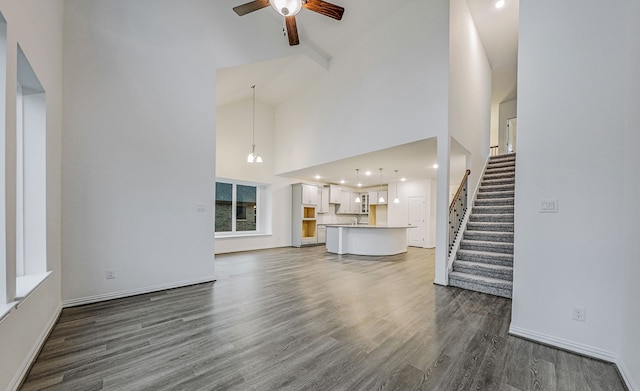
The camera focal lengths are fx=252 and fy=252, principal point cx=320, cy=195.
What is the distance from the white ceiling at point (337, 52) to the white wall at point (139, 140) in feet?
2.47

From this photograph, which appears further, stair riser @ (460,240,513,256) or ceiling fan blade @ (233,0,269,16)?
stair riser @ (460,240,513,256)

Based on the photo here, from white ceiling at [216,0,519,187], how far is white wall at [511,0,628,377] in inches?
87.9

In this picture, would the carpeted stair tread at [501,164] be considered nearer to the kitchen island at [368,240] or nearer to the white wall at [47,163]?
the kitchen island at [368,240]

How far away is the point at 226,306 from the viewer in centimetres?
314

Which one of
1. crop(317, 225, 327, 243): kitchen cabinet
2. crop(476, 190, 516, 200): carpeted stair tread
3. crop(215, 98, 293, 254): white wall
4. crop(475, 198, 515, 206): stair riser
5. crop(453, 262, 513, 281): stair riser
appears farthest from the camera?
crop(317, 225, 327, 243): kitchen cabinet

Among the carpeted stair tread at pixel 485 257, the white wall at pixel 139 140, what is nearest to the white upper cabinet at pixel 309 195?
the white wall at pixel 139 140

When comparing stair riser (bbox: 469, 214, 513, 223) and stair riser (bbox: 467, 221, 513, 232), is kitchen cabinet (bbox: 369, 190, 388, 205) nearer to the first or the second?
stair riser (bbox: 469, 214, 513, 223)

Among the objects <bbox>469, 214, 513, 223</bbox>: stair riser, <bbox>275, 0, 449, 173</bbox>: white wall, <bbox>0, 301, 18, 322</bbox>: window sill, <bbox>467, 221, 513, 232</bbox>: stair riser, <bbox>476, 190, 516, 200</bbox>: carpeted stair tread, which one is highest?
<bbox>275, 0, 449, 173</bbox>: white wall

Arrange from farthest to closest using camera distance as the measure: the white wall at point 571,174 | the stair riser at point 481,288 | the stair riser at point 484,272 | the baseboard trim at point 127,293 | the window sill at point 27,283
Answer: the stair riser at point 484,272
the stair riser at point 481,288
the baseboard trim at point 127,293
the white wall at point 571,174
the window sill at point 27,283

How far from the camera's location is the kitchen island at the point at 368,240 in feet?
22.3

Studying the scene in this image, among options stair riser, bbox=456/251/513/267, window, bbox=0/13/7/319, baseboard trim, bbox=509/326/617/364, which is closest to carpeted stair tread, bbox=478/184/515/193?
stair riser, bbox=456/251/513/267

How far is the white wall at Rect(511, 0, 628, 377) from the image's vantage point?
202 centimetres

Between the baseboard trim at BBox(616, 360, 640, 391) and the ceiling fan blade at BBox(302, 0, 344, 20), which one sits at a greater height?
the ceiling fan blade at BBox(302, 0, 344, 20)

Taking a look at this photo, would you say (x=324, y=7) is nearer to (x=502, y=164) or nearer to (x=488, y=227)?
(x=488, y=227)
